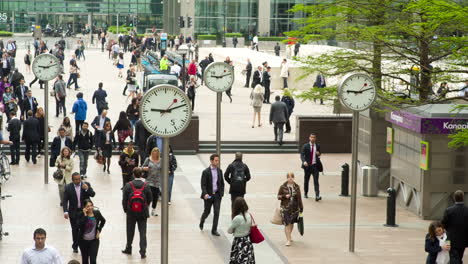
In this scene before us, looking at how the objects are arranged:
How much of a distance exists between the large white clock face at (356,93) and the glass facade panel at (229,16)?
256ft

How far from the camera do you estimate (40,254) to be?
40.3ft

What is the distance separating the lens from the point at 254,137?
3155cm

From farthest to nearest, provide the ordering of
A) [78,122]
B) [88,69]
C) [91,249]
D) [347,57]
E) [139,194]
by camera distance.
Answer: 1. [88,69]
2. [78,122]
3. [347,57]
4. [139,194]
5. [91,249]

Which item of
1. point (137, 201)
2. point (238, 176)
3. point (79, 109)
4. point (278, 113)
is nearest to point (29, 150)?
point (79, 109)

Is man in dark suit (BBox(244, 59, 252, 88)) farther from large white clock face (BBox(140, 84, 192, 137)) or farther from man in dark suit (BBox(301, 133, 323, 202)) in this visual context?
large white clock face (BBox(140, 84, 192, 137))

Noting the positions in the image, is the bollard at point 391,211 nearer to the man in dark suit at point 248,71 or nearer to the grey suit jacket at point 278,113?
the grey suit jacket at point 278,113

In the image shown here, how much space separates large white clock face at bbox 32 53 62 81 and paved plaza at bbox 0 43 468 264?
266 centimetres

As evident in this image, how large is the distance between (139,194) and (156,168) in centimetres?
331

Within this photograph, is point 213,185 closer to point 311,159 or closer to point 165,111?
point 311,159

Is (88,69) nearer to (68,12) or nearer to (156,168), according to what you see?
(156,168)

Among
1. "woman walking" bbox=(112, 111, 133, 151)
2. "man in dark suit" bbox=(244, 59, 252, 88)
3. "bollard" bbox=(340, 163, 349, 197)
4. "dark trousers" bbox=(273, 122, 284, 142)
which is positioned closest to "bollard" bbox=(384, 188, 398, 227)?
"bollard" bbox=(340, 163, 349, 197)

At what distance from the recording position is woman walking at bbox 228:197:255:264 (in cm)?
1440

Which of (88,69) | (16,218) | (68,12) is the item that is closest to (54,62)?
(16,218)

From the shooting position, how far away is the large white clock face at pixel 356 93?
1780cm
